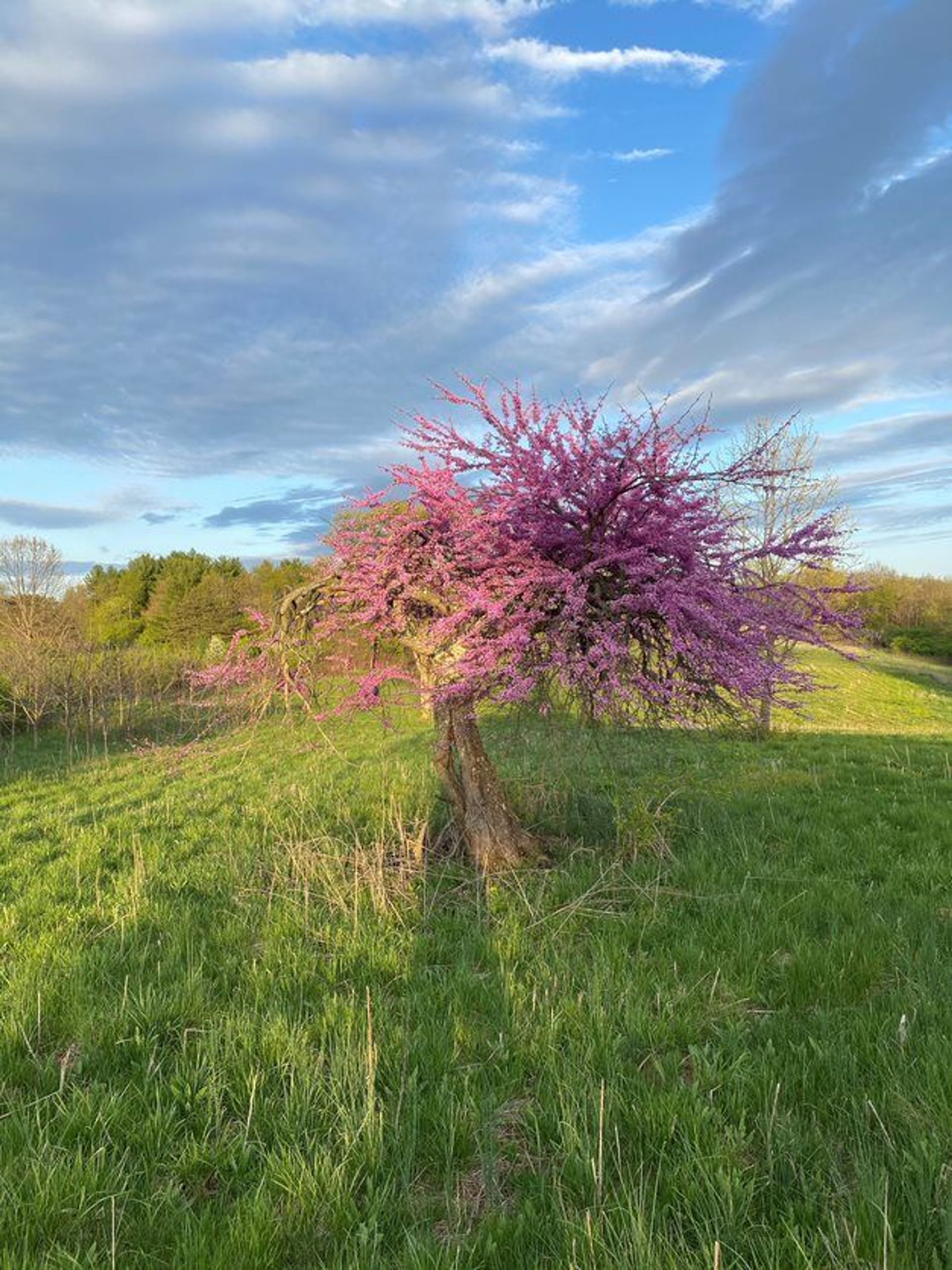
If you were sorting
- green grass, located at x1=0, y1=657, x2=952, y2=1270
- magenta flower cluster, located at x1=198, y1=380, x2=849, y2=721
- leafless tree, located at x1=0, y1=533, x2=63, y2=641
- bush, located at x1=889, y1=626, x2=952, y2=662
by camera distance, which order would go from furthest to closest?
bush, located at x1=889, y1=626, x2=952, y2=662 → leafless tree, located at x1=0, y1=533, x2=63, y2=641 → magenta flower cluster, located at x1=198, y1=380, x2=849, y2=721 → green grass, located at x1=0, y1=657, x2=952, y2=1270

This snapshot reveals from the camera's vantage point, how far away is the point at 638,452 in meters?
5.44

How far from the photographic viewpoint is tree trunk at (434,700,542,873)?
260 inches

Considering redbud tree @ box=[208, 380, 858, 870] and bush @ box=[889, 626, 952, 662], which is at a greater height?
redbud tree @ box=[208, 380, 858, 870]

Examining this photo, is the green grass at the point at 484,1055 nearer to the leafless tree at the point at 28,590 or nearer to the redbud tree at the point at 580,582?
the redbud tree at the point at 580,582

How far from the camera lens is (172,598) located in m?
48.7

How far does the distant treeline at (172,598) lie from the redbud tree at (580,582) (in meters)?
34.0

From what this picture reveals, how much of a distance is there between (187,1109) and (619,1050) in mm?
2001

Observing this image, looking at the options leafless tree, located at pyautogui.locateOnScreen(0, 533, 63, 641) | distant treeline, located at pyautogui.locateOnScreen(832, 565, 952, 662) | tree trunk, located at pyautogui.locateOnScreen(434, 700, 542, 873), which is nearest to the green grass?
tree trunk, located at pyautogui.locateOnScreen(434, 700, 542, 873)

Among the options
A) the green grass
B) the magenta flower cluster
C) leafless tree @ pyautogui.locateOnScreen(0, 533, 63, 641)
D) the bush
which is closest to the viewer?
the green grass

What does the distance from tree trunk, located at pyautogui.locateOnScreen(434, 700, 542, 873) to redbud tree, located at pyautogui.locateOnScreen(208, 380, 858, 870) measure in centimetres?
3

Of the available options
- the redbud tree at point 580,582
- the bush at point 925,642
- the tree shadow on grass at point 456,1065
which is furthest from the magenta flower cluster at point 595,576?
the bush at point 925,642

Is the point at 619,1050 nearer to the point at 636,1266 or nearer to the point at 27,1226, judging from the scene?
the point at 636,1266

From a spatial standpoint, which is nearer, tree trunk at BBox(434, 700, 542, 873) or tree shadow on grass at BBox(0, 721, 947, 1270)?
tree shadow on grass at BBox(0, 721, 947, 1270)

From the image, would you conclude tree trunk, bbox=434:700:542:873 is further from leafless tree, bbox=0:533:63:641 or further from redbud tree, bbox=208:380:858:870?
leafless tree, bbox=0:533:63:641
